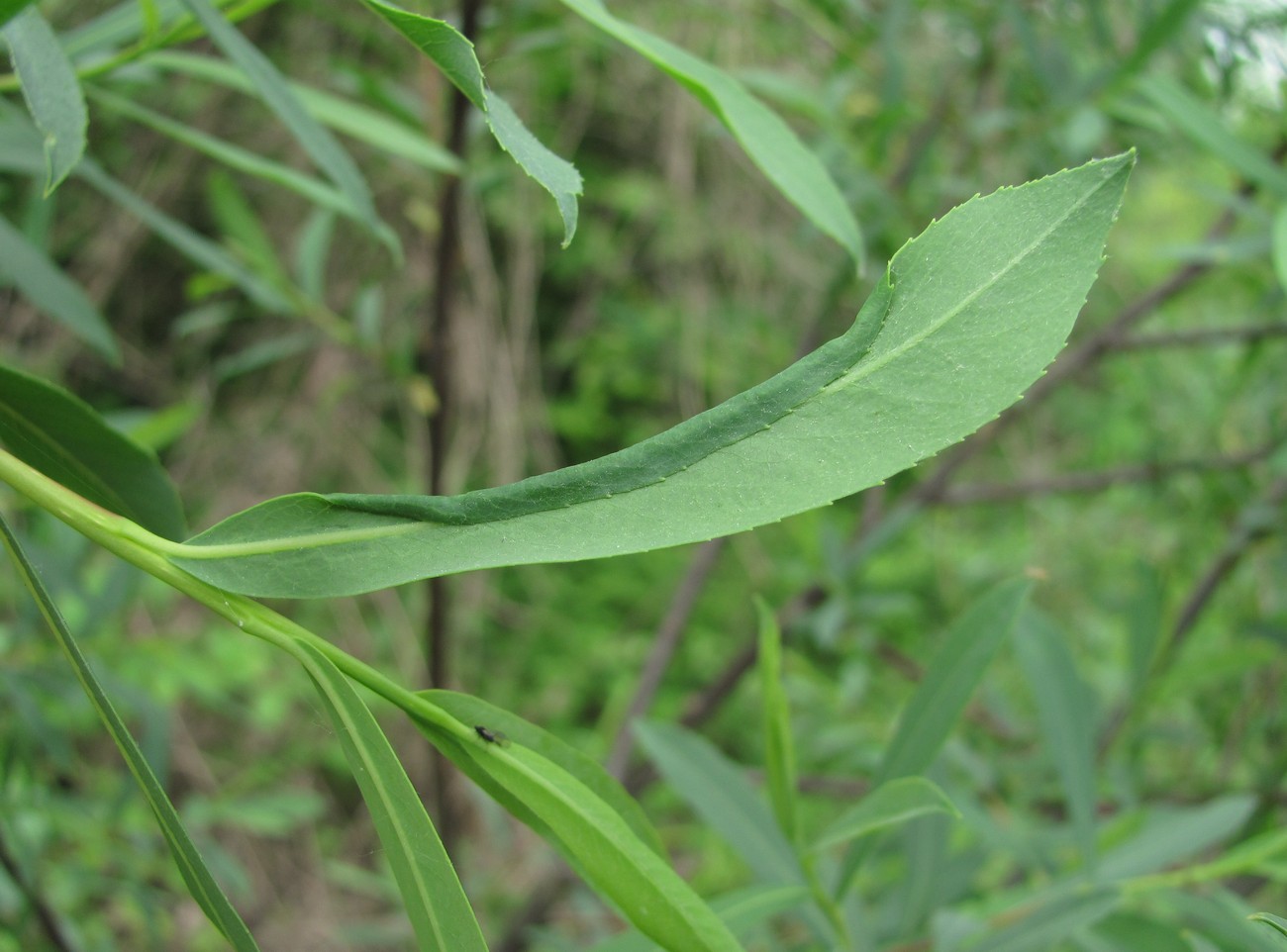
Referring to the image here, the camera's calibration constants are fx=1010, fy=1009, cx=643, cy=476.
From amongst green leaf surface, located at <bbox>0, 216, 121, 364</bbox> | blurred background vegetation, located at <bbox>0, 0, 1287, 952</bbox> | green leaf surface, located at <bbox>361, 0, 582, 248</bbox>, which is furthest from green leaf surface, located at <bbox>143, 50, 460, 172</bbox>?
green leaf surface, located at <bbox>361, 0, 582, 248</bbox>

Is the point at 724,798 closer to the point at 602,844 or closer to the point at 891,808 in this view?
the point at 891,808

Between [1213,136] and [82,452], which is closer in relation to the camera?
[82,452]

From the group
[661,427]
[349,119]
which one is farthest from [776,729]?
[661,427]

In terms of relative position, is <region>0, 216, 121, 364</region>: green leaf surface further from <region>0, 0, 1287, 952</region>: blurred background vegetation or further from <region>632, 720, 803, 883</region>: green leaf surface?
<region>632, 720, 803, 883</region>: green leaf surface

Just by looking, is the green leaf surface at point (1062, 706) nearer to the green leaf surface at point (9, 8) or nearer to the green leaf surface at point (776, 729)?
the green leaf surface at point (776, 729)

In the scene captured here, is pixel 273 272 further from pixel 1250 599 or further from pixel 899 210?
pixel 1250 599

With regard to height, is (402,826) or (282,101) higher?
→ (282,101)
